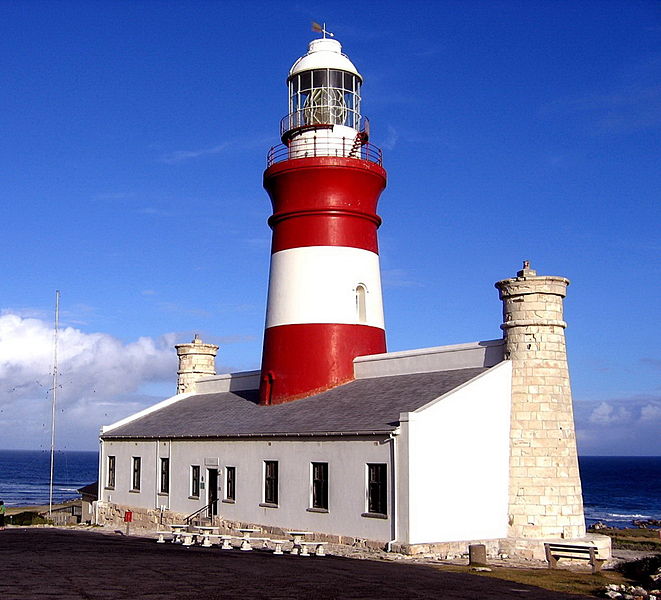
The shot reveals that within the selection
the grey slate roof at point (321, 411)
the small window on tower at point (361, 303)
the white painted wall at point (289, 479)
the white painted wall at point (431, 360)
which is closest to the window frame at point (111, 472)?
the grey slate roof at point (321, 411)

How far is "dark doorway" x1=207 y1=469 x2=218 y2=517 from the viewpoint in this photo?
26766 mm

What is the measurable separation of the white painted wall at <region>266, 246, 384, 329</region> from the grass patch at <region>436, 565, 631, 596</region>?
1085cm

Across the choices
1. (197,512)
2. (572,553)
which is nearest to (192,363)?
(197,512)

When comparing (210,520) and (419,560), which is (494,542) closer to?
(419,560)

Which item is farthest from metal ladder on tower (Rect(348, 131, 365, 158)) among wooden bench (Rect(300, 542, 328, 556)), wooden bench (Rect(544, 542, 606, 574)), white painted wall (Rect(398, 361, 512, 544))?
wooden bench (Rect(544, 542, 606, 574))

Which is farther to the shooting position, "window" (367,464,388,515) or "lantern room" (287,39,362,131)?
"lantern room" (287,39,362,131)

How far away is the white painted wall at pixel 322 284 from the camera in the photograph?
27219 millimetres

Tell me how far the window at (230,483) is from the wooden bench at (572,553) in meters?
10.2

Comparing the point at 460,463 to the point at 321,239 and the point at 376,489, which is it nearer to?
the point at 376,489

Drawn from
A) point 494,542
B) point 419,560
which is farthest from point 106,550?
point 494,542

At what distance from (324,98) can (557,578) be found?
17380 mm

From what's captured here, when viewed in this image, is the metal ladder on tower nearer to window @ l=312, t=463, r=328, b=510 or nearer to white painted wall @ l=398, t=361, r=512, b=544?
white painted wall @ l=398, t=361, r=512, b=544

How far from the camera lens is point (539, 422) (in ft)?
71.5

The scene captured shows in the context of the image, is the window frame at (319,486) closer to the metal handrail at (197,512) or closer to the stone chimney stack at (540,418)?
the stone chimney stack at (540,418)
